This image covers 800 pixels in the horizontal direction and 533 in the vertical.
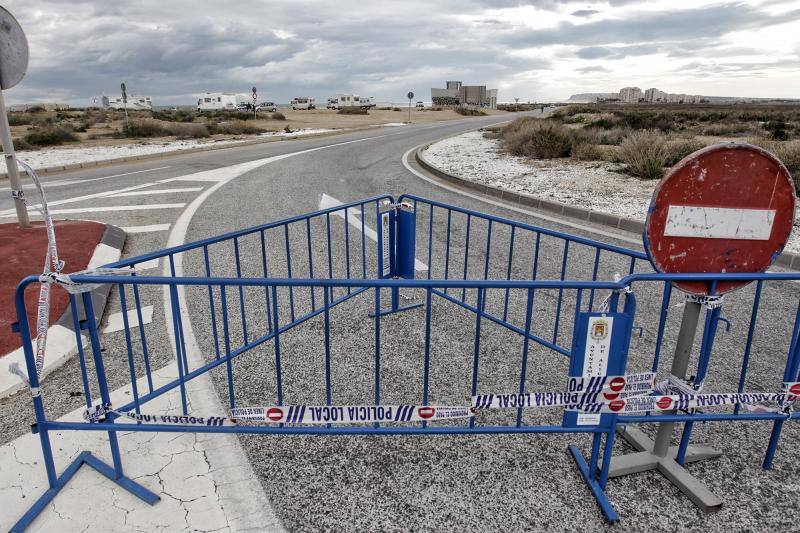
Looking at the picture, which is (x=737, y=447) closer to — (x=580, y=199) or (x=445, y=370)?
(x=445, y=370)

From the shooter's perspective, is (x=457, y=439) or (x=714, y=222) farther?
(x=457, y=439)

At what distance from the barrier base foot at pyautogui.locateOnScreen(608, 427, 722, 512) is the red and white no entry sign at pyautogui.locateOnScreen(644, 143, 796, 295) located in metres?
1.10

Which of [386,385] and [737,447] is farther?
[386,385]

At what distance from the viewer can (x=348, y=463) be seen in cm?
A: 311

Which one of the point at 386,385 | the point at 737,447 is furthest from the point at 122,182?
the point at 737,447

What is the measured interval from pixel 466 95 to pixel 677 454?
157288 millimetres

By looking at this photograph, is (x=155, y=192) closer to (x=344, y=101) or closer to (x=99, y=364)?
(x=99, y=364)

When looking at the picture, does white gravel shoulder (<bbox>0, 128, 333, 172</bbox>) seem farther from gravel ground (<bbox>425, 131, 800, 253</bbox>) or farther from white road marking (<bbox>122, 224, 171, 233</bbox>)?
gravel ground (<bbox>425, 131, 800, 253</bbox>)

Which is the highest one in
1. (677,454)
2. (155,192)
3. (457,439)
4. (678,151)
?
(678,151)

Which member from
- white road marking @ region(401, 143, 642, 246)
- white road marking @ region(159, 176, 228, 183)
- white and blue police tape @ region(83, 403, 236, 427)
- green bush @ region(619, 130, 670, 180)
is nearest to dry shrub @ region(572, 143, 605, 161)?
green bush @ region(619, 130, 670, 180)

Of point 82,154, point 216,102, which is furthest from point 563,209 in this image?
point 216,102

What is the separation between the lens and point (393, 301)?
213 inches

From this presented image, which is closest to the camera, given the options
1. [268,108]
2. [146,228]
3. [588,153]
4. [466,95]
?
[146,228]

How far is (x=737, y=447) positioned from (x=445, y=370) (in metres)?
2.08
